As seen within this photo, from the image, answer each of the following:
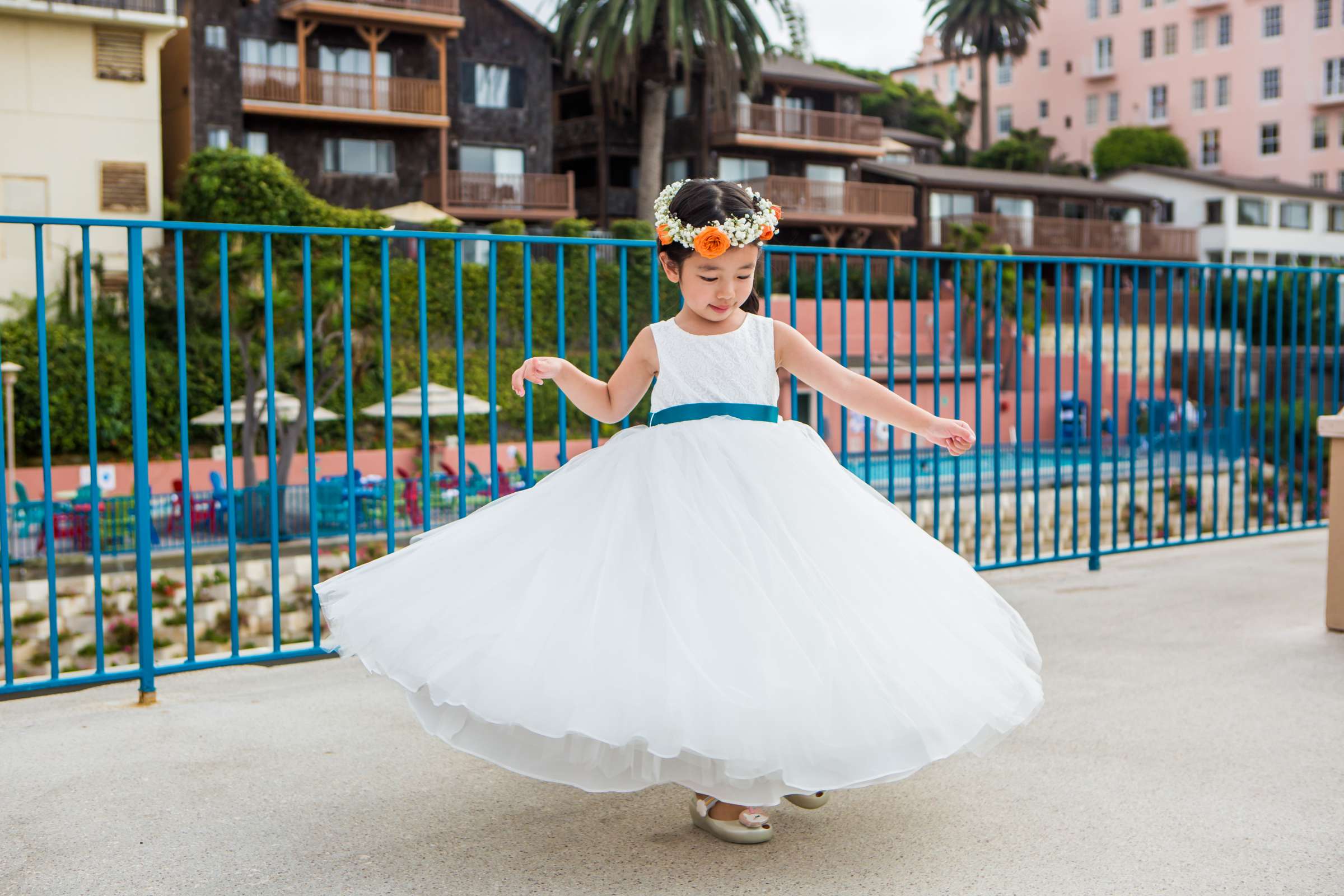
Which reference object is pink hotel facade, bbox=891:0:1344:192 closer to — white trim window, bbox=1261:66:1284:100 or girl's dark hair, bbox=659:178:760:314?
white trim window, bbox=1261:66:1284:100

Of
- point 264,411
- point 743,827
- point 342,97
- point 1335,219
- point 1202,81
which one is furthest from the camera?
point 1202,81

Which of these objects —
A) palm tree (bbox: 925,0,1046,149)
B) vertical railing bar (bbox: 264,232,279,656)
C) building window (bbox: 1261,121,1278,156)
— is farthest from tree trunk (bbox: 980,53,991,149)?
vertical railing bar (bbox: 264,232,279,656)

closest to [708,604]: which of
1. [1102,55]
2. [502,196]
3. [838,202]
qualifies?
[502,196]

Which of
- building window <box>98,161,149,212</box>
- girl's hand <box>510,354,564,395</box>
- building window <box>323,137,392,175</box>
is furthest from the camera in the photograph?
building window <box>323,137,392,175</box>

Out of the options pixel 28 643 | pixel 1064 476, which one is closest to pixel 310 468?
pixel 28 643

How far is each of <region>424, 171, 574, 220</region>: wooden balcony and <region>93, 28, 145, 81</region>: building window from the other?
23.0 feet

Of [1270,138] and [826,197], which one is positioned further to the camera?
[1270,138]

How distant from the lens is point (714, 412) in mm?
2871

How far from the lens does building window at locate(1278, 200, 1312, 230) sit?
42844 mm

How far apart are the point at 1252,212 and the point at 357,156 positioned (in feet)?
96.9

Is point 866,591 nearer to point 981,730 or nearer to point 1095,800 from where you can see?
point 981,730

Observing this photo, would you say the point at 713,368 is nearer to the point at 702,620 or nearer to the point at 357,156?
the point at 702,620

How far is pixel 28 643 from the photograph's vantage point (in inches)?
496

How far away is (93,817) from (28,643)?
436 inches
